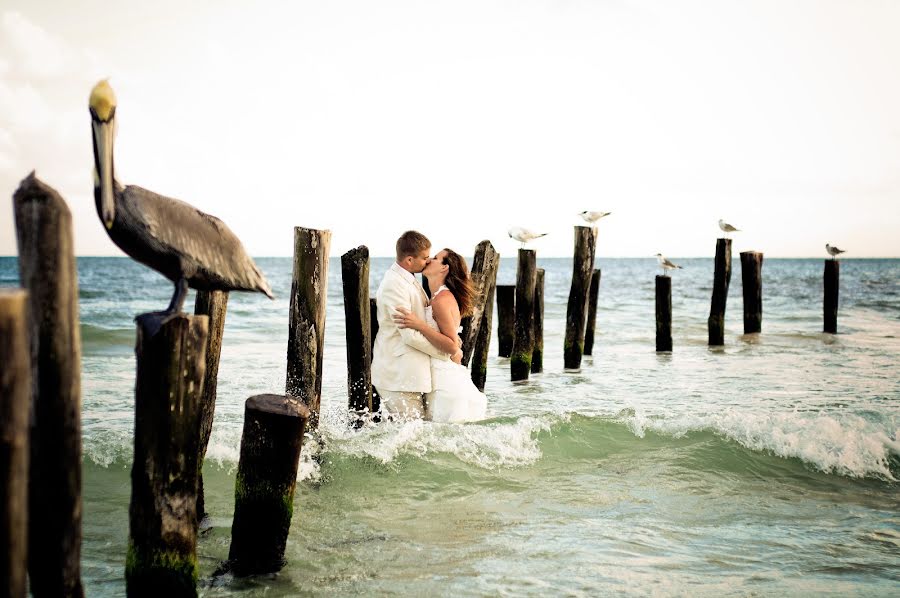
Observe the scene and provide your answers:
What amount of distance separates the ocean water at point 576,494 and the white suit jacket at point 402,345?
1.34ft

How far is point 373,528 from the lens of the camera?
5.27m

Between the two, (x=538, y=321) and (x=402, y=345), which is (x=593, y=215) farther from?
(x=402, y=345)

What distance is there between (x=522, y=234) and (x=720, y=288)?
523cm

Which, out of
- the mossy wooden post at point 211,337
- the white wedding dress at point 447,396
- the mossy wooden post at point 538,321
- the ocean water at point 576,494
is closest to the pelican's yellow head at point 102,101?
the mossy wooden post at point 211,337

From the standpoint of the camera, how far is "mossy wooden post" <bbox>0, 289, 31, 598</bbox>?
7.47 ft

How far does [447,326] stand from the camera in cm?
676

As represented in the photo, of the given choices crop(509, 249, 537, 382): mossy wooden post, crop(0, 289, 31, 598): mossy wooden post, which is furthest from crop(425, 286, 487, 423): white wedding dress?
crop(0, 289, 31, 598): mossy wooden post

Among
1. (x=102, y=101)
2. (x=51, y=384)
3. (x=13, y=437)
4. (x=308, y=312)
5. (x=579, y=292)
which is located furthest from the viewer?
(x=579, y=292)

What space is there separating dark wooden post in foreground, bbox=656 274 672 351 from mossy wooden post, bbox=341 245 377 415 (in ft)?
28.7

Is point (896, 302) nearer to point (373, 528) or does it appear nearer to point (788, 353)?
point (788, 353)

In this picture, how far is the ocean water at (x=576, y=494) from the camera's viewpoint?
450 cm

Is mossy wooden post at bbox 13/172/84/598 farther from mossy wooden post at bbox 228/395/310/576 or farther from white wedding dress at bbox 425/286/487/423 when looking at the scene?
white wedding dress at bbox 425/286/487/423

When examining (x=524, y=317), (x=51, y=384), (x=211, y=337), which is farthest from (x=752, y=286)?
(x=51, y=384)

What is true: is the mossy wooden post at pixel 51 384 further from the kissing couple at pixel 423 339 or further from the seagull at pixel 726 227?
the seagull at pixel 726 227
